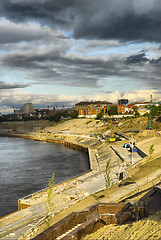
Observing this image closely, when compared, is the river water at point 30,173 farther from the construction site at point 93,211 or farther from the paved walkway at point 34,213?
the paved walkway at point 34,213

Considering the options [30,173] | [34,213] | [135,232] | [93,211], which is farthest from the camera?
[30,173]

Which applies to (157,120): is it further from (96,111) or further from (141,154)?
(96,111)

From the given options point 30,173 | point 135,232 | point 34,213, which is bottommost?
point 30,173

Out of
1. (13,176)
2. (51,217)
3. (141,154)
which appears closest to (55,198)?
(51,217)

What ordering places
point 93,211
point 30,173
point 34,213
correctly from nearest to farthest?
point 93,211
point 34,213
point 30,173

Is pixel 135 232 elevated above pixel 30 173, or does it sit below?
above

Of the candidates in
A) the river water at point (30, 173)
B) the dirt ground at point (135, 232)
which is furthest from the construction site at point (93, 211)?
the river water at point (30, 173)

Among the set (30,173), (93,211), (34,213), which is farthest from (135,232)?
(30,173)

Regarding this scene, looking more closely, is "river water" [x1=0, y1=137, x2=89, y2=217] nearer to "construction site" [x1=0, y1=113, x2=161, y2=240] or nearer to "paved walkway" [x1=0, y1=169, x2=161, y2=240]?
"construction site" [x1=0, y1=113, x2=161, y2=240]

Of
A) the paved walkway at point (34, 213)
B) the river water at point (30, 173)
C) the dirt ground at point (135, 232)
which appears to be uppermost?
the dirt ground at point (135, 232)

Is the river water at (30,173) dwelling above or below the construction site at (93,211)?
below

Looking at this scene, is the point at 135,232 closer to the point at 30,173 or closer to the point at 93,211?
the point at 93,211

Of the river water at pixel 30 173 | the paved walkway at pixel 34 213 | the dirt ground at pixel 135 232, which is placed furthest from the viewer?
the river water at pixel 30 173

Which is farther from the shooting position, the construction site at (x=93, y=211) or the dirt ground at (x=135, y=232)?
the construction site at (x=93, y=211)
